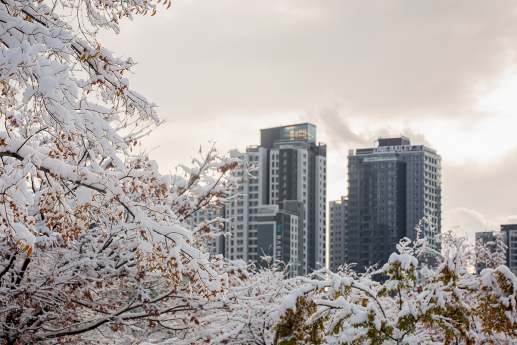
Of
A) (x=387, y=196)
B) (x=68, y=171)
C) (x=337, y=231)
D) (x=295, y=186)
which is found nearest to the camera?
(x=68, y=171)

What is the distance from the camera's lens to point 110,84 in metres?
5.64

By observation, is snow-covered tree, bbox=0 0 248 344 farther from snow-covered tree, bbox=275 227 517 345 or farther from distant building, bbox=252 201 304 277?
distant building, bbox=252 201 304 277

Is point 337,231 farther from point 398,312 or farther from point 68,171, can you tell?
point 68,171

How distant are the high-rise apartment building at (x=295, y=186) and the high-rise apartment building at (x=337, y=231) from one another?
593 centimetres

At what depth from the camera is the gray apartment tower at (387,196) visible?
342 ft

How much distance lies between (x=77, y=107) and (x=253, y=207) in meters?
99.5

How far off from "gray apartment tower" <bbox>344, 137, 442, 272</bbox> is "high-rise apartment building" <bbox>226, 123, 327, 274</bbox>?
6831 mm

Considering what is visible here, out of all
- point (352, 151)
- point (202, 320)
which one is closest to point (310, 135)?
point (352, 151)

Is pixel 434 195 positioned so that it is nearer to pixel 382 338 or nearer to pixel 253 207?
pixel 253 207

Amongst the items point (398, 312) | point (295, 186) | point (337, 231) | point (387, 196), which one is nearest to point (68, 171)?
point (398, 312)

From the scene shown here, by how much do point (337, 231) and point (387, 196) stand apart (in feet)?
75.1

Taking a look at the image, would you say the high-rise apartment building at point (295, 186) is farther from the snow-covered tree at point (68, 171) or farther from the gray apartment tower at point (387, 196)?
the snow-covered tree at point (68, 171)

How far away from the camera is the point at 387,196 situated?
4195 inches

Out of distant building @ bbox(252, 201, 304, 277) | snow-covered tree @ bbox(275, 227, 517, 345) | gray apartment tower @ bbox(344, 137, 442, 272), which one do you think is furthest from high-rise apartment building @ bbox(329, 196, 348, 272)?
snow-covered tree @ bbox(275, 227, 517, 345)
